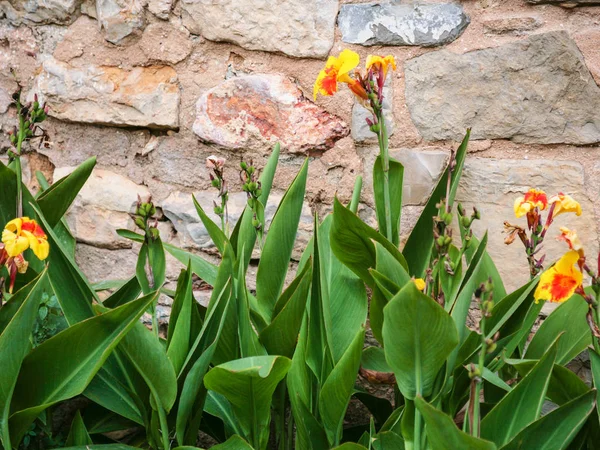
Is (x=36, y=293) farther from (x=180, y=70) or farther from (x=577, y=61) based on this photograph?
(x=577, y=61)

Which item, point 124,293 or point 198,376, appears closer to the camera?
point 198,376

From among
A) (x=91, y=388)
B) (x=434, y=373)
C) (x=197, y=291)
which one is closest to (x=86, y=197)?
(x=197, y=291)

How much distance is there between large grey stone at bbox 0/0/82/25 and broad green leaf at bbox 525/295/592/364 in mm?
1323

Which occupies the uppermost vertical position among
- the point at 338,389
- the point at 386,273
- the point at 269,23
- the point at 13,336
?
the point at 269,23

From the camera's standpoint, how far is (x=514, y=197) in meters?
1.65

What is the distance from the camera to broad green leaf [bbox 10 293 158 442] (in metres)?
1.28

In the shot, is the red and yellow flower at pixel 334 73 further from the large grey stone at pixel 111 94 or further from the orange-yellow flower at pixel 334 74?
the large grey stone at pixel 111 94

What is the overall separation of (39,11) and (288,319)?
1.08 meters

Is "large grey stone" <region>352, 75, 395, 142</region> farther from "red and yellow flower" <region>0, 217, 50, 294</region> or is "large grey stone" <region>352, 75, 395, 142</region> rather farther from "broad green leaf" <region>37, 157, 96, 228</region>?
"red and yellow flower" <region>0, 217, 50, 294</region>

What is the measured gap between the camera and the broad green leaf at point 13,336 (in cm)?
124

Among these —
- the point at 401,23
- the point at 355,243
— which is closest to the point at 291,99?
the point at 401,23

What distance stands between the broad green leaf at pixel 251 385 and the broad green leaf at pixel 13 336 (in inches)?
11.8

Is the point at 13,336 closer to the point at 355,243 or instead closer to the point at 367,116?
the point at 355,243

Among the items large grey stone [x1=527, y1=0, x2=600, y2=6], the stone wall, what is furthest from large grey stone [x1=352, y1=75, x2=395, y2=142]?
large grey stone [x1=527, y1=0, x2=600, y2=6]
